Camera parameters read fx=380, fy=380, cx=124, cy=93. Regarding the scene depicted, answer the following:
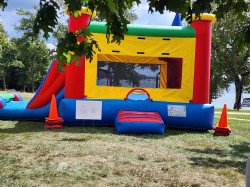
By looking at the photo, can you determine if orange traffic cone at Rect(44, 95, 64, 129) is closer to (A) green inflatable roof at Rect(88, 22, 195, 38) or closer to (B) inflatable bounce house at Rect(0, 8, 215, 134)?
(B) inflatable bounce house at Rect(0, 8, 215, 134)

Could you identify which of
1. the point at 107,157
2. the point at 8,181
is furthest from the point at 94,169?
the point at 8,181

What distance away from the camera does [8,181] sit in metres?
4.77

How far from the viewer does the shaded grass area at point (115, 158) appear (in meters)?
5.09

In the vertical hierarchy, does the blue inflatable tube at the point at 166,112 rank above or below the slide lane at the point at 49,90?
below

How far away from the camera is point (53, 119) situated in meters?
9.68

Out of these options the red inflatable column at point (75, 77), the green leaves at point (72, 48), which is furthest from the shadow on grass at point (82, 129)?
the green leaves at point (72, 48)

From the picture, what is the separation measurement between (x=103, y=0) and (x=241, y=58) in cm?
2939

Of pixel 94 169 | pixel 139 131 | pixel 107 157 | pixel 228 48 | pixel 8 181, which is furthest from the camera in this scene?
pixel 228 48

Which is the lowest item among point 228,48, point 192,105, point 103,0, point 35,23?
point 192,105

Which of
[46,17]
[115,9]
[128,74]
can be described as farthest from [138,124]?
[46,17]

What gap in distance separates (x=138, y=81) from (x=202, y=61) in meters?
1.83

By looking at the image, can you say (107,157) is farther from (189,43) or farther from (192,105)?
(189,43)

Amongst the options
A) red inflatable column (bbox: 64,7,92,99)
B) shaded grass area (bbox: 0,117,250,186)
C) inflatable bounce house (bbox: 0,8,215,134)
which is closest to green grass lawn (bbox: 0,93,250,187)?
shaded grass area (bbox: 0,117,250,186)

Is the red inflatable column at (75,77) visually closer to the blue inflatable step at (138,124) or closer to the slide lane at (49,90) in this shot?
the slide lane at (49,90)
